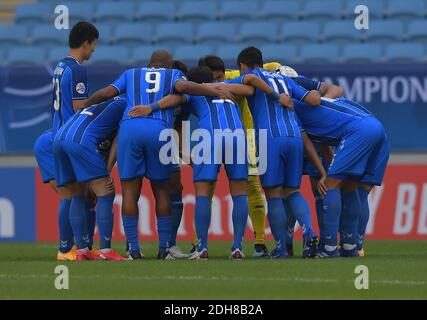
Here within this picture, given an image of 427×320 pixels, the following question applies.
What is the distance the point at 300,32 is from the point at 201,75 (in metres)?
6.70

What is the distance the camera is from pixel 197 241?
1220 cm

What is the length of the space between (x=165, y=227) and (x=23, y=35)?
27.1 feet

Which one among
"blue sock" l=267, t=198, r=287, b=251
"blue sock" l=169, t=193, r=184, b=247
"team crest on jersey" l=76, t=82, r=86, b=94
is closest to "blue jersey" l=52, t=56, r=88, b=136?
"team crest on jersey" l=76, t=82, r=86, b=94

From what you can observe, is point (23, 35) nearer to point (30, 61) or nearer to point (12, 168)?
→ point (30, 61)

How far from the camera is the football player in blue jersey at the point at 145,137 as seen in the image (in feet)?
38.1

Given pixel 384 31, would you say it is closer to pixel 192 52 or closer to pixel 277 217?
pixel 192 52

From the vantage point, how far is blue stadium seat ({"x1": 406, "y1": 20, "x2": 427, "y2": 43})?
18172 mm

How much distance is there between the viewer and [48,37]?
62.5ft

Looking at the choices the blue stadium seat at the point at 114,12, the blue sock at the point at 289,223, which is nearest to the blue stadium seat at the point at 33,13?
the blue stadium seat at the point at 114,12

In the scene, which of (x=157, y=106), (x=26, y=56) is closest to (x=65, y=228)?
(x=157, y=106)

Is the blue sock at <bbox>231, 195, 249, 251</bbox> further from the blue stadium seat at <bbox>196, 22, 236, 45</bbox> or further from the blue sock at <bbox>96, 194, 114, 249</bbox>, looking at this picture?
the blue stadium seat at <bbox>196, 22, 236, 45</bbox>

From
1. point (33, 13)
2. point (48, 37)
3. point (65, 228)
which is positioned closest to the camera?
point (65, 228)

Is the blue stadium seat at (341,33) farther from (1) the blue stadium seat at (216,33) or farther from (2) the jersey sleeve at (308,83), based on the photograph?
(2) the jersey sleeve at (308,83)
